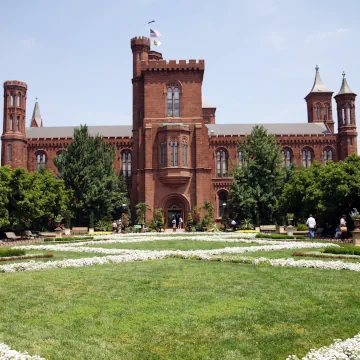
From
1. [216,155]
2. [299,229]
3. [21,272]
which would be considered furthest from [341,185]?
[216,155]

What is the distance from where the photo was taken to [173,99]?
49.6 meters

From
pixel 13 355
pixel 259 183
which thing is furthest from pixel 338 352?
pixel 259 183

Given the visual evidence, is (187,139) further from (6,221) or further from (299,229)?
(6,221)

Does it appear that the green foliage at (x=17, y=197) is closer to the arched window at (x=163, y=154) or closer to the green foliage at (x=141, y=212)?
the green foliage at (x=141, y=212)

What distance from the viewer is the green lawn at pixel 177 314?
21.6 feet

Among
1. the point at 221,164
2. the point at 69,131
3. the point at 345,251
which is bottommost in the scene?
the point at 345,251

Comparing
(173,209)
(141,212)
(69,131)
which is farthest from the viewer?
(69,131)

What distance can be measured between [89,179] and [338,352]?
42.9 metres

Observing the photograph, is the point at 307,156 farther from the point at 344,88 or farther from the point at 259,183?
the point at 259,183

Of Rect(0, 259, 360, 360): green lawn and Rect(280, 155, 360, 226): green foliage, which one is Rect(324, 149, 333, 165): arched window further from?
Rect(0, 259, 360, 360): green lawn

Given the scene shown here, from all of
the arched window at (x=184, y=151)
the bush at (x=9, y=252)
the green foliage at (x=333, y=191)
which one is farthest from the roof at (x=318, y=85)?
the bush at (x=9, y=252)

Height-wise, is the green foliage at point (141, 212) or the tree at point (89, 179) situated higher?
the tree at point (89, 179)

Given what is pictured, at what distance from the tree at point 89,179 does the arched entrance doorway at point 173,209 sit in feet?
16.3

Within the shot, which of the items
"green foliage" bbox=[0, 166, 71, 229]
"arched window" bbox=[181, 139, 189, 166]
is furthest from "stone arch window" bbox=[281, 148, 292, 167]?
"green foliage" bbox=[0, 166, 71, 229]
